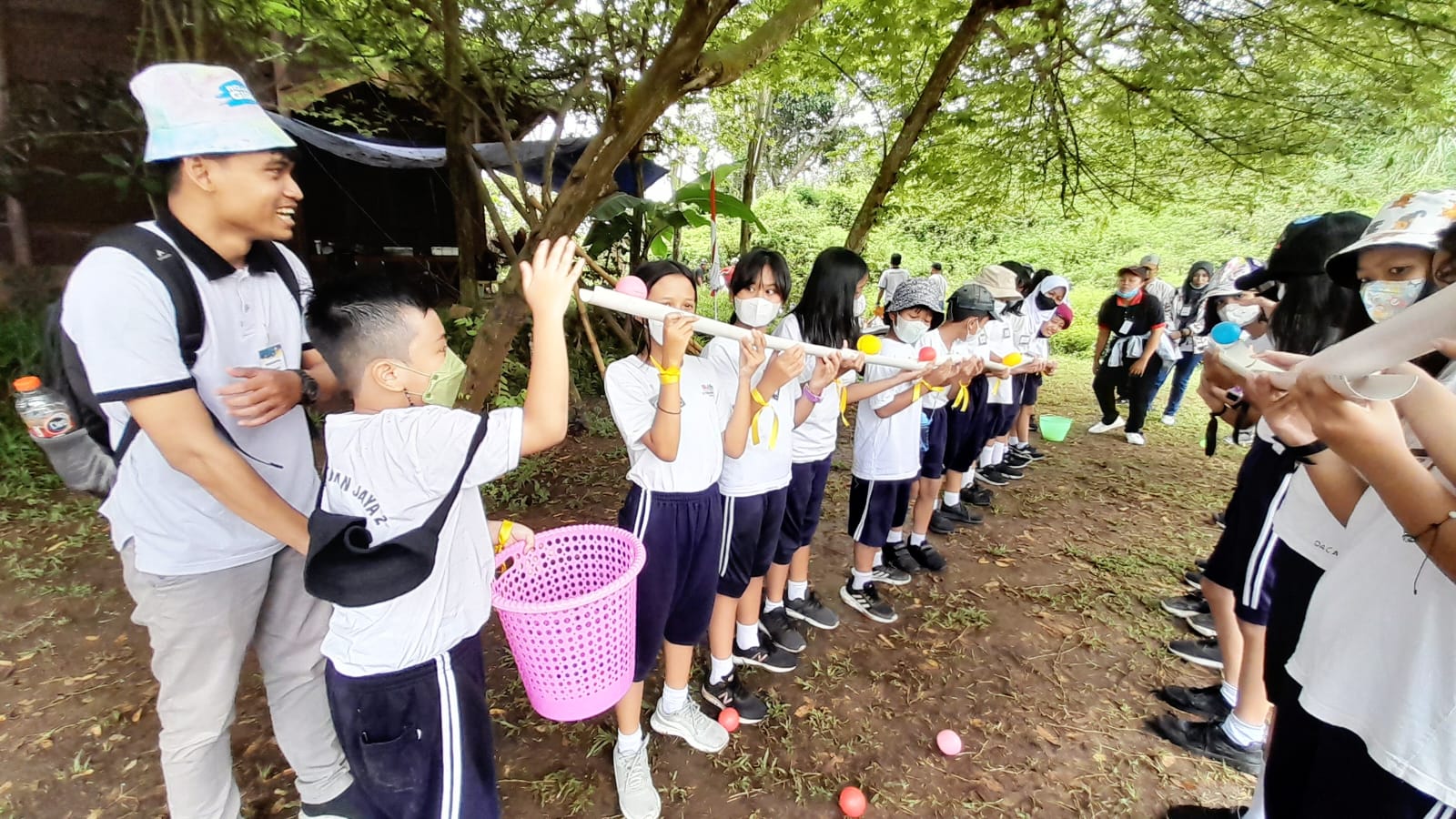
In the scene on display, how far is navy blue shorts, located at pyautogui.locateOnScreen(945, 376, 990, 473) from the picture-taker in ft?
14.5

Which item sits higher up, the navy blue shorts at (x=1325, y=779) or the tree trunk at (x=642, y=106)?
the tree trunk at (x=642, y=106)

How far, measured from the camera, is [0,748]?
7.79 feet

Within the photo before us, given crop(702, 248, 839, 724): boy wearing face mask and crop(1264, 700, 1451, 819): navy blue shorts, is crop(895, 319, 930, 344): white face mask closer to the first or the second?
crop(702, 248, 839, 724): boy wearing face mask

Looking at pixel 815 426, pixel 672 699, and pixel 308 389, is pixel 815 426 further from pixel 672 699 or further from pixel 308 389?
pixel 308 389

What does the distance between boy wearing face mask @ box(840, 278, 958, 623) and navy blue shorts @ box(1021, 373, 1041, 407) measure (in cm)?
267

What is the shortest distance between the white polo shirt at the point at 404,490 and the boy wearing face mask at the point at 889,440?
2214 millimetres

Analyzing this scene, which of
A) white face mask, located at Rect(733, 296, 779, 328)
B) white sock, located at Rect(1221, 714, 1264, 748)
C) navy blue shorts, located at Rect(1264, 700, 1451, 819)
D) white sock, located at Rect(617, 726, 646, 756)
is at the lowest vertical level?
white sock, located at Rect(617, 726, 646, 756)

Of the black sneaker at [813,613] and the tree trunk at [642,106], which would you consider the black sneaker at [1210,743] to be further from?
the tree trunk at [642,106]

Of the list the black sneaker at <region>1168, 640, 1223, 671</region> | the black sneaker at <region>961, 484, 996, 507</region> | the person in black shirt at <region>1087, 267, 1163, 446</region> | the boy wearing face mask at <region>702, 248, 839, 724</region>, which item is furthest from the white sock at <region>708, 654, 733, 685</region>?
the person in black shirt at <region>1087, 267, 1163, 446</region>

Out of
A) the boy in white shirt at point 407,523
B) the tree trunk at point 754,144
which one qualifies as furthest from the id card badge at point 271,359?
the tree trunk at point 754,144

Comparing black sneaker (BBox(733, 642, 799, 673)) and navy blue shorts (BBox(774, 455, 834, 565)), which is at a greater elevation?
navy blue shorts (BBox(774, 455, 834, 565))

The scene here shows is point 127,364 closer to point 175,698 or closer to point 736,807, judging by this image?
point 175,698

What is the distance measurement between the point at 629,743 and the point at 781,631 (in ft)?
3.68

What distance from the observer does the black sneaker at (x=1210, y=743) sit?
2.44 metres
